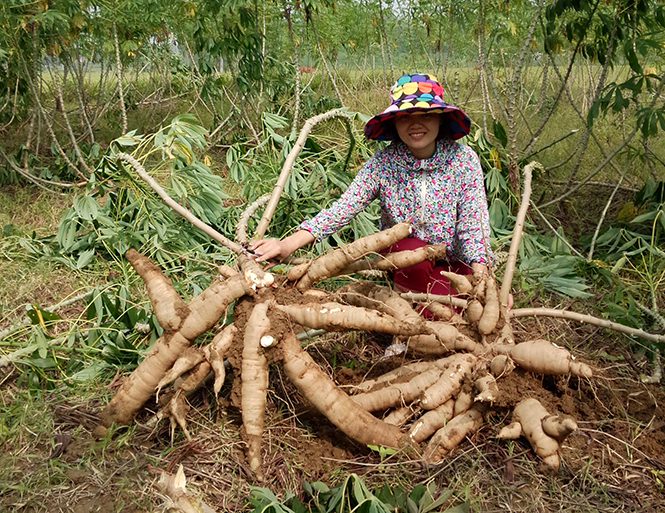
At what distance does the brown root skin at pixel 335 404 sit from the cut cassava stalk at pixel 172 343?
22cm

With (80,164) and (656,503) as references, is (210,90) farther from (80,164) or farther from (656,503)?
(656,503)

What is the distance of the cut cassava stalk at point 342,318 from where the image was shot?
1.64 m

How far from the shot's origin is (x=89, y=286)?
8.08 ft

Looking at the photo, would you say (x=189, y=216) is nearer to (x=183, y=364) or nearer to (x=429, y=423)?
(x=183, y=364)

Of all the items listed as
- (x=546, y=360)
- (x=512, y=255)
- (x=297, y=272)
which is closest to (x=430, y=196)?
(x=512, y=255)

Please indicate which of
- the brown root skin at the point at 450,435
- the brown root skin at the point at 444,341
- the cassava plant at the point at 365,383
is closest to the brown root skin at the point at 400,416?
the cassava plant at the point at 365,383

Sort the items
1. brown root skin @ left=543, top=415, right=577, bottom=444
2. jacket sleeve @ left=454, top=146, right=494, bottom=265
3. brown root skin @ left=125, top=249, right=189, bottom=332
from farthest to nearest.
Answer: jacket sleeve @ left=454, top=146, right=494, bottom=265 < brown root skin @ left=125, top=249, right=189, bottom=332 < brown root skin @ left=543, top=415, right=577, bottom=444

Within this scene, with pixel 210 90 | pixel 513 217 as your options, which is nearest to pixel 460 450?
pixel 513 217

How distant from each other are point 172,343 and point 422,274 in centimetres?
97

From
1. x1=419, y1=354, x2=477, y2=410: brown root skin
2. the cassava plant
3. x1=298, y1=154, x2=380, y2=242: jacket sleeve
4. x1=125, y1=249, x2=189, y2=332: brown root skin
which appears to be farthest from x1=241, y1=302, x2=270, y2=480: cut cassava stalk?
x1=298, y1=154, x2=380, y2=242: jacket sleeve

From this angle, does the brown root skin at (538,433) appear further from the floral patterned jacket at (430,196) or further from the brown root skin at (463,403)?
the floral patterned jacket at (430,196)

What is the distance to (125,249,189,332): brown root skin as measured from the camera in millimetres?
1677

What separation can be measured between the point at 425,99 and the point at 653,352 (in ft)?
3.92

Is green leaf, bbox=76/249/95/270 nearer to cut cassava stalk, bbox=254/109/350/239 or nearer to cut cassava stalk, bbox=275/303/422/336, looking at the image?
cut cassava stalk, bbox=254/109/350/239
